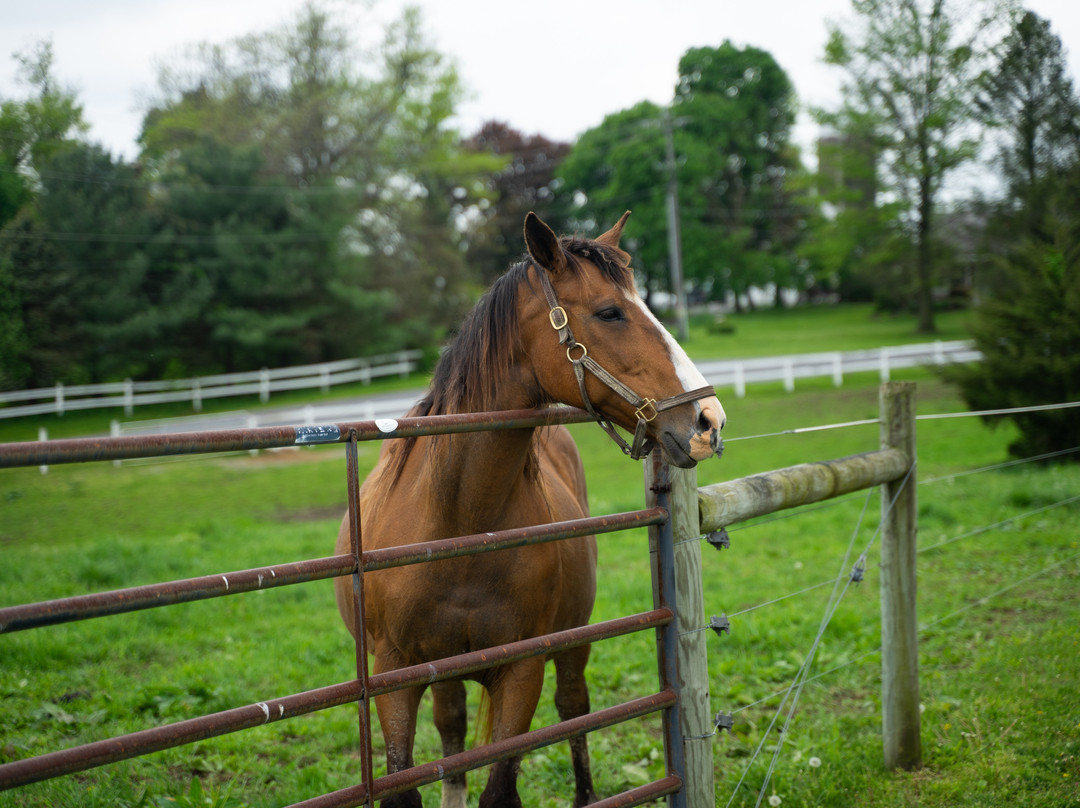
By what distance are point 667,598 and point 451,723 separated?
1.13m

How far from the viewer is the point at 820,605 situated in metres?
5.84

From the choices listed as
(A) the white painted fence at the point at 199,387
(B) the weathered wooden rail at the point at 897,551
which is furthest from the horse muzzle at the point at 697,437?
(A) the white painted fence at the point at 199,387

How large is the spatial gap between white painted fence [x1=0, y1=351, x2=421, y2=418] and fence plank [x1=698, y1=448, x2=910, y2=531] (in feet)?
65.7

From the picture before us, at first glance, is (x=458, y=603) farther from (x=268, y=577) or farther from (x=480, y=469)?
(x=268, y=577)

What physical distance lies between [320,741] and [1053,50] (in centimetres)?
2223

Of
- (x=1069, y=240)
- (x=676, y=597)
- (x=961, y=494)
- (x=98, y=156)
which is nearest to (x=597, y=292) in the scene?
(x=676, y=597)

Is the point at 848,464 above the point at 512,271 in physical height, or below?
below

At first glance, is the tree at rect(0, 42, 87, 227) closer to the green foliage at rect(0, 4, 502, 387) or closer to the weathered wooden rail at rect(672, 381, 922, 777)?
the green foliage at rect(0, 4, 502, 387)

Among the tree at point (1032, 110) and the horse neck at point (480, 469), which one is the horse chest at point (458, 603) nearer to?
the horse neck at point (480, 469)

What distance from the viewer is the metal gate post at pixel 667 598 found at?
2385 millimetres

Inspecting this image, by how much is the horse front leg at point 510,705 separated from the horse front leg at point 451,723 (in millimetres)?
235

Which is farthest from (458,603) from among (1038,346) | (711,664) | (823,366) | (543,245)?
(823,366)

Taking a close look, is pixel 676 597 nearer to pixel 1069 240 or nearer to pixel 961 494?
pixel 961 494

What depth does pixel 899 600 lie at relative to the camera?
11.0 ft
